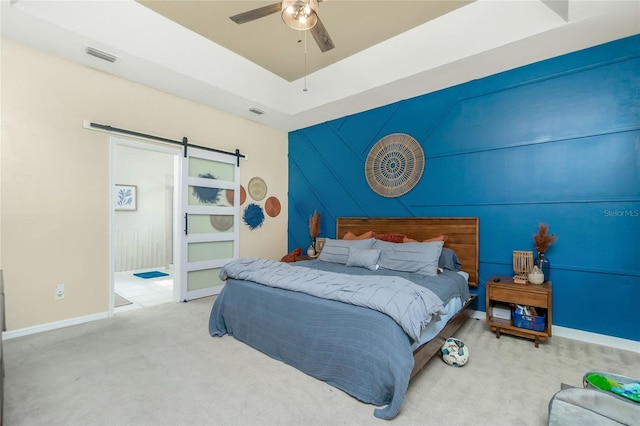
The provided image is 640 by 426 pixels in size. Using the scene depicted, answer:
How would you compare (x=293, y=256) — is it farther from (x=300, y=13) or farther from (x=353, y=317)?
(x=300, y=13)

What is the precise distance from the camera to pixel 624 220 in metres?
2.76

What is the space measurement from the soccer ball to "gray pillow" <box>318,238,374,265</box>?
156 cm

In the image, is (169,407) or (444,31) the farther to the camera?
(444,31)

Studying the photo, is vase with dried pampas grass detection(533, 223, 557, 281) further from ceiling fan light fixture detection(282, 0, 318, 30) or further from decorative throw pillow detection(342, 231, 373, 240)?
ceiling fan light fixture detection(282, 0, 318, 30)

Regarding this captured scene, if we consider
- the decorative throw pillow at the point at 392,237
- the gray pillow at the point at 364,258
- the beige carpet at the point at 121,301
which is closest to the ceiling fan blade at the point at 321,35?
the gray pillow at the point at 364,258

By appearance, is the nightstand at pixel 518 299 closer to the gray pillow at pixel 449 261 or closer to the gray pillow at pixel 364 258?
the gray pillow at pixel 449 261

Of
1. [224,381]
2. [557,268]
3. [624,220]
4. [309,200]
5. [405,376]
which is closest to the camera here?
[405,376]

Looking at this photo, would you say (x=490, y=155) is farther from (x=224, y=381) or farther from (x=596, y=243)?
(x=224, y=381)

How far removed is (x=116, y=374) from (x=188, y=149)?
9.94 ft

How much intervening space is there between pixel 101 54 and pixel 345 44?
2.75 m

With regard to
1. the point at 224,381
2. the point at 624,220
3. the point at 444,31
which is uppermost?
the point at 444,31

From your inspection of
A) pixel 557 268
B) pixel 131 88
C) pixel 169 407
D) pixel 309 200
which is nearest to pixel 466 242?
pixel 557 268

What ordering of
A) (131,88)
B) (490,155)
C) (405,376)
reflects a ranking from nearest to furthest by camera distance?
(405,376)
(490,155)
(131,88)

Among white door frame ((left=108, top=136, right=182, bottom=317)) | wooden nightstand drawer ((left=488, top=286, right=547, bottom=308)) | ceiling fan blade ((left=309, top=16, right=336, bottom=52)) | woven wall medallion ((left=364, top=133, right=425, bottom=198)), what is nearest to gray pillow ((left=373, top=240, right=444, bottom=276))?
wooden nightstand drawer ((left=488, top=286, right=547, bottom=308))
